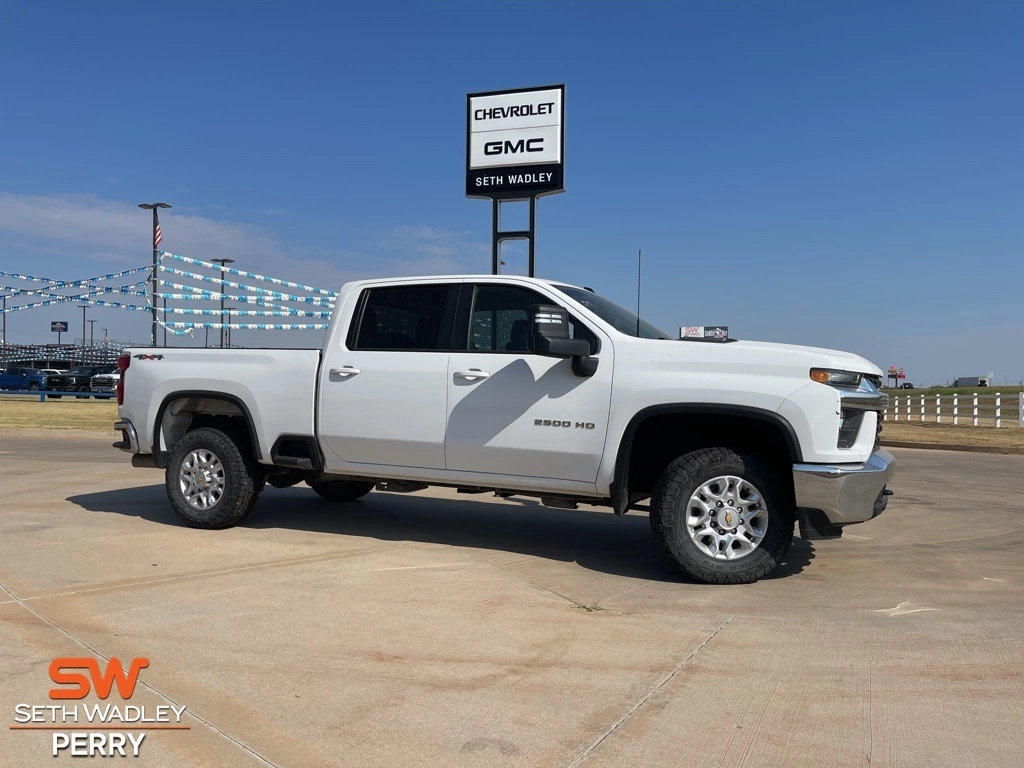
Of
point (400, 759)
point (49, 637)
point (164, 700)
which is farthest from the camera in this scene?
point (49, 637)

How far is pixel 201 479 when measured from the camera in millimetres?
7090

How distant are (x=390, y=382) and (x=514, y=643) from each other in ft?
8.84

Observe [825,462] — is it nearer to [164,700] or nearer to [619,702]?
[619,702]

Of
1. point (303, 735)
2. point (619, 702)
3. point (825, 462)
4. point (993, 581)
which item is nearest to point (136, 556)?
point (303, 735)

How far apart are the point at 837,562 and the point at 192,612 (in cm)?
438

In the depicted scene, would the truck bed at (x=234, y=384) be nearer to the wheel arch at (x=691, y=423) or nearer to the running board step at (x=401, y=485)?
the running board step at (x=401, y=485)

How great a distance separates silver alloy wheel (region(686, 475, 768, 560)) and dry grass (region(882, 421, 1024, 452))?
1543 cm

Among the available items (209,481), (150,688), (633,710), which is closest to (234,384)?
(209,481)

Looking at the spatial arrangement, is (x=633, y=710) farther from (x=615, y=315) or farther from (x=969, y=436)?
(x=969, y=436)

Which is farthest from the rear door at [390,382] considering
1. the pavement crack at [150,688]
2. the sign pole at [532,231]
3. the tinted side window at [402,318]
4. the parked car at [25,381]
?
the parked car at [25,381]

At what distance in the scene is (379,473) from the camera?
21.3ft

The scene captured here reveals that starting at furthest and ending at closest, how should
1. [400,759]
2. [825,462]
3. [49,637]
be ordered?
[825,462] < [49,637] < [400,759]

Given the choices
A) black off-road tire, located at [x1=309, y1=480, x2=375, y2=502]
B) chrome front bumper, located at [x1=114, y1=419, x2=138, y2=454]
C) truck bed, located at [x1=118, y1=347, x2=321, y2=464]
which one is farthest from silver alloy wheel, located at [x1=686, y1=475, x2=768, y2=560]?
chrome front bumper, located at [x1=114, y1=419, x2=138, y2=454]

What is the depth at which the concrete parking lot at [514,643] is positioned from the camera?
120 inches
